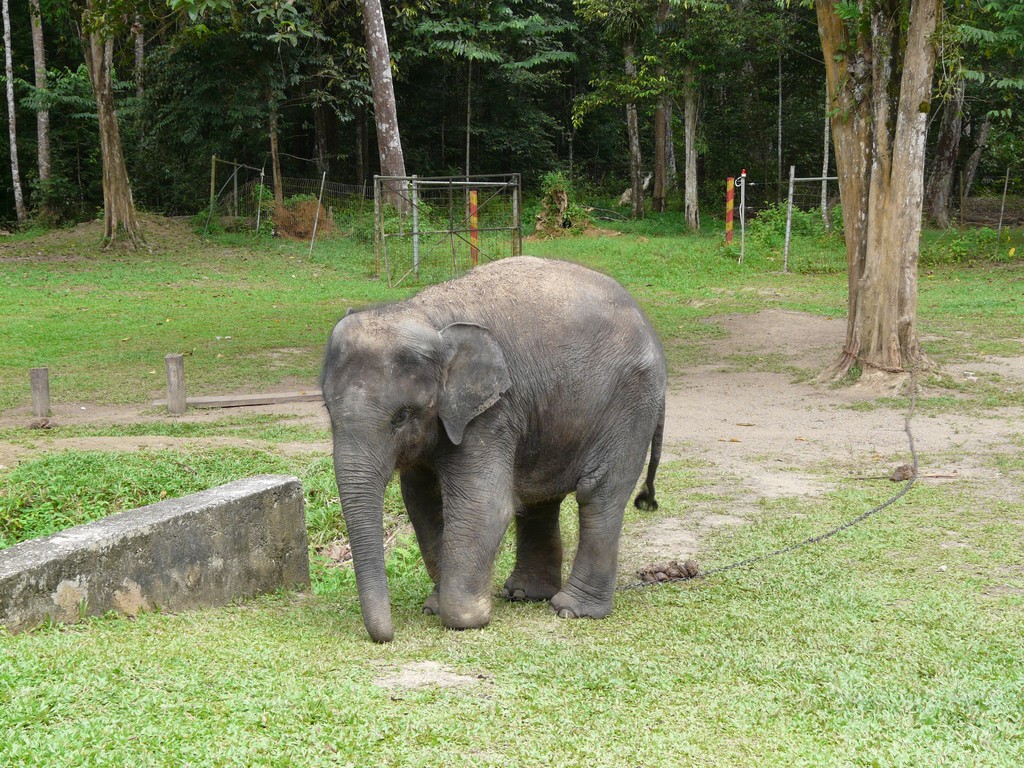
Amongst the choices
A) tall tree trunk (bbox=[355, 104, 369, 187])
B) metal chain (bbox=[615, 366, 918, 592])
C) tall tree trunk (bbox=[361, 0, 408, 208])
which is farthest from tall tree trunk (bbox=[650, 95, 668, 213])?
metal chain (bbox=[615, 366, 918, 592])

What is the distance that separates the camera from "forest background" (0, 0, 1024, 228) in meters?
30.2

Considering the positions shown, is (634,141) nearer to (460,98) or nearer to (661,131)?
(661,131)

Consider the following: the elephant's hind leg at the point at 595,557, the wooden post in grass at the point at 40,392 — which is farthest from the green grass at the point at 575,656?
the wooden post in grass at the point at 40,392

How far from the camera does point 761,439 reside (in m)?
10.1

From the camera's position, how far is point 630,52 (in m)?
32.0

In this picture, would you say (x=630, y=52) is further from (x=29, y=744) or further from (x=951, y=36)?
(x=29, y=744)

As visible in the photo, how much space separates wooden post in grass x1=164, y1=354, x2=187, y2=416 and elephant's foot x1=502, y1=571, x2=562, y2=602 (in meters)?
6.63

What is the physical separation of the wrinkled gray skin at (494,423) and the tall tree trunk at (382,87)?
2041cm

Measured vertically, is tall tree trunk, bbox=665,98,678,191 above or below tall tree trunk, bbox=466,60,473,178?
below

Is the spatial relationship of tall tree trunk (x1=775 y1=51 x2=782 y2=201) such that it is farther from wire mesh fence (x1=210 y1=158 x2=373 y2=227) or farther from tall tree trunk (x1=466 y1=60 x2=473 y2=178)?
wire mesh fence (x1=210 y1=158 x2=373 y2=227)

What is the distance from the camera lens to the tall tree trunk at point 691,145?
3003 cm

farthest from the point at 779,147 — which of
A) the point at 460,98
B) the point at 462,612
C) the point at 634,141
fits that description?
the point at 462,612

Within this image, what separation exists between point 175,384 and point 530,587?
6782mm

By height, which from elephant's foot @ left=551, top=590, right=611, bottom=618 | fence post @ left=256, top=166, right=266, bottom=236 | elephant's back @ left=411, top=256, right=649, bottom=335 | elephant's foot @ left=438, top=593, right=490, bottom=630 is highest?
fence post @ left=256, top=166, right=266, bottom=236
